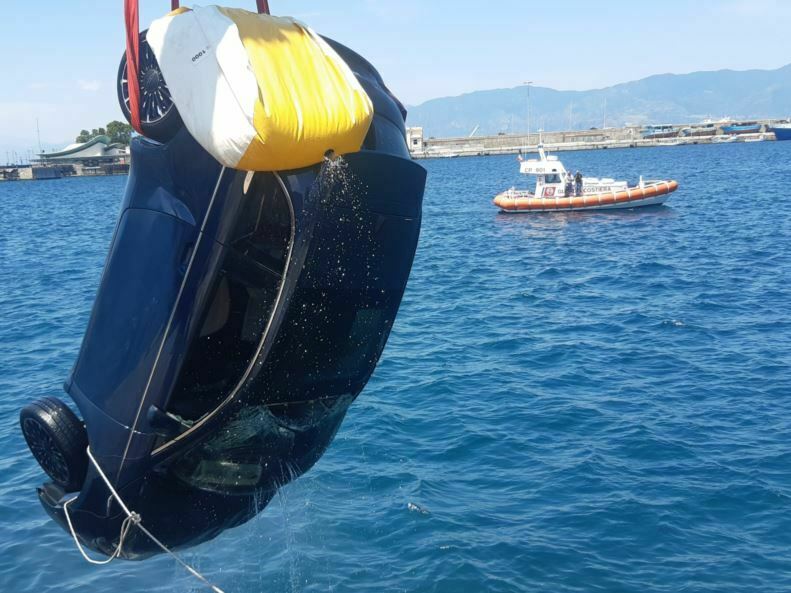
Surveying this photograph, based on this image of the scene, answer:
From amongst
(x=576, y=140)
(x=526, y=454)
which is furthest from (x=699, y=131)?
(x=526, y=454)

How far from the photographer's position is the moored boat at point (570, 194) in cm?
5122

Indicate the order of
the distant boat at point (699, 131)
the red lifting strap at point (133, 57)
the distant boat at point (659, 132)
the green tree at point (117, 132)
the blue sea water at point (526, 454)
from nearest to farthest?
the red lifting strap at point (133, 57) → the blue sea water at point (526, 454) → the green tree at point (117, 132) → the distant boat at point (699, 131) → the distant boat at point (659, 132)

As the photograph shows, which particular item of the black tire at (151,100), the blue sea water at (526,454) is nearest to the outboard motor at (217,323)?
the black tire at (151,100)

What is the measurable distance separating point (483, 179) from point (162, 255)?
91.4m

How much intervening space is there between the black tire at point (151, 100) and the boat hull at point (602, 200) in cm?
4639

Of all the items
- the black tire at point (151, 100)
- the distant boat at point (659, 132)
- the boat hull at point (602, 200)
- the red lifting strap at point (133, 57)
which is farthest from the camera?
the distant boat at point (659, 132)

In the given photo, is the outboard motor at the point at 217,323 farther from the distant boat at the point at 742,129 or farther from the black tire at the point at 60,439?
the distant boat at the point at 742,129

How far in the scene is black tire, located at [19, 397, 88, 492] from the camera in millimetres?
7164

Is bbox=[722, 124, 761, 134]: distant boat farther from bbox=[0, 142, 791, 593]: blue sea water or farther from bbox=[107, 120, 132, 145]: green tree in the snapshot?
bbox=[0, 142, 791, 593]: blue sea water

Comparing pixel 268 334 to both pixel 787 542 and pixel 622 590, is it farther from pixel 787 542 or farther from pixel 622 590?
pixel 787 542

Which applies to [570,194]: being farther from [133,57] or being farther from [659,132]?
[659,132]

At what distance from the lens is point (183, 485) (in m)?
7.07

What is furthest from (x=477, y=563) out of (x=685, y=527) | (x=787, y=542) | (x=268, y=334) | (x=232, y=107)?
(x=232, y=107)

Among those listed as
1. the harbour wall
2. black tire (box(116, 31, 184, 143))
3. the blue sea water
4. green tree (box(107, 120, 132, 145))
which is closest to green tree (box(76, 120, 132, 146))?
green tree (box(107, 120, 132, 145))
